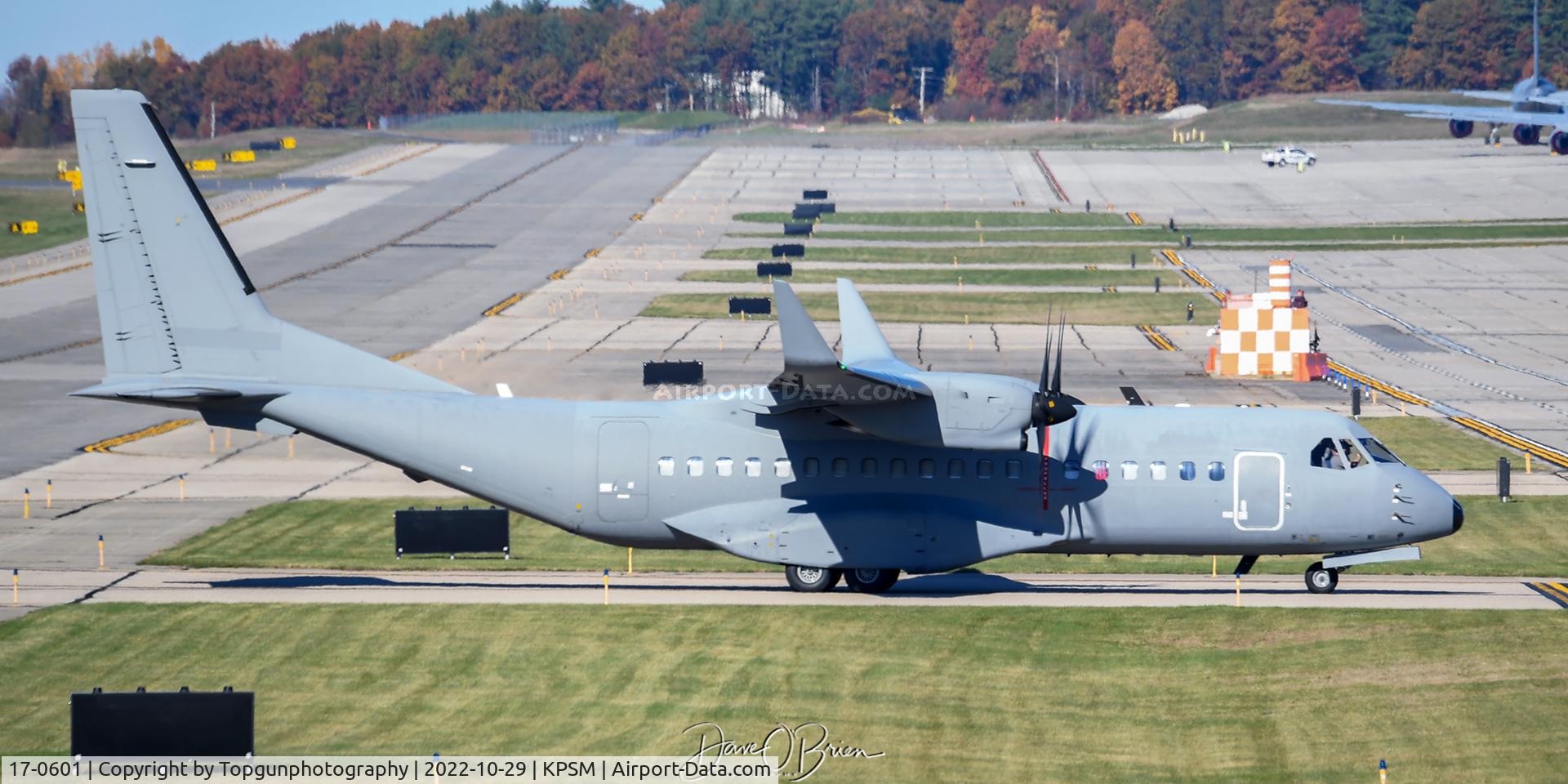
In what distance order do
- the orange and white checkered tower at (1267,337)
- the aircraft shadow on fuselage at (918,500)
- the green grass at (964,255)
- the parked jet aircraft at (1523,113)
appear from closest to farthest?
the aircraft shadow on fuselage at (918,500) → the orange and white checkered tower at (1267,337) → the green grass at (964,255) → the parked jet aircraft at (1523,113)

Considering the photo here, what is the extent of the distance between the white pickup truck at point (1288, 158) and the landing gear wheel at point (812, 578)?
4914 inches

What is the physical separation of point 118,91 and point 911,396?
53.4 feet

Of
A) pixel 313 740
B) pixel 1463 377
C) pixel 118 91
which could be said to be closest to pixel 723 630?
pixel 313 740

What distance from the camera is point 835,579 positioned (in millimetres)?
34594

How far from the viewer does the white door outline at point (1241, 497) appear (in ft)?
110

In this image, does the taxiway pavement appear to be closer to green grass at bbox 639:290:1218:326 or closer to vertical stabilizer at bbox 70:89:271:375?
vertical stabilizer at bbox 70:89:271:375

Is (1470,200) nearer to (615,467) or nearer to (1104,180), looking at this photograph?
(1104,180)

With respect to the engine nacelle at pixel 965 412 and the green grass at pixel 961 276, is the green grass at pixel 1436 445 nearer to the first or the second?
the engine nacelle at pixel 965 412

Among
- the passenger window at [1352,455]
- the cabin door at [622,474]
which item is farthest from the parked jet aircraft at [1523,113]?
the cabin door at [622,474]

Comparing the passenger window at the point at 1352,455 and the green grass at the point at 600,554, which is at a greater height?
the passenger window at the point at 1352,455

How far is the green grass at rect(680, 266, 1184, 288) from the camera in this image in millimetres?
97438

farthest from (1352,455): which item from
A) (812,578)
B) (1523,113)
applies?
(1523,113)

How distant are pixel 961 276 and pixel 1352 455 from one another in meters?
66.7

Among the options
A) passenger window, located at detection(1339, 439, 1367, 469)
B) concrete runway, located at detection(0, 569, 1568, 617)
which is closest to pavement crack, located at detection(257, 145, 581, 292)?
concrete runway, located at detection(0, 569, 1568, 617)
